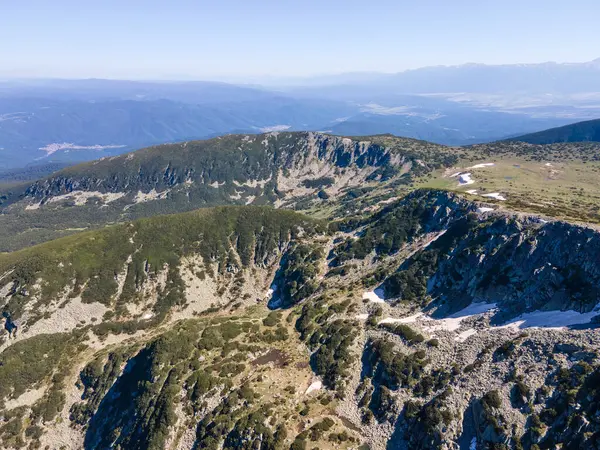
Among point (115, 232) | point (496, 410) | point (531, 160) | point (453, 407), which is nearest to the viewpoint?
point (496, 410)

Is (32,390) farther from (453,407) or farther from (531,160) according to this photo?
(531,160)

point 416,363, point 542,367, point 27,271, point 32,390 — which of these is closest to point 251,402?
point 416,363

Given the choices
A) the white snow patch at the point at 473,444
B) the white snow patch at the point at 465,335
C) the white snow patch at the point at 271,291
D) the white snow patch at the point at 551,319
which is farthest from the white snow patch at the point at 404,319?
the white snow patch at the point at 271,291

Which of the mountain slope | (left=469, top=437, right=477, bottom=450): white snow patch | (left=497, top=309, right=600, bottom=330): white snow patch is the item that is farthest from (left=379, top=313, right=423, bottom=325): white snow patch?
(left=469, top=437, right=477, bottom=450): white snow patch

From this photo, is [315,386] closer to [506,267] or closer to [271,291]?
[506,267]

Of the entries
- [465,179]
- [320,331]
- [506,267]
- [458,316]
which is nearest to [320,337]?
[320,331]

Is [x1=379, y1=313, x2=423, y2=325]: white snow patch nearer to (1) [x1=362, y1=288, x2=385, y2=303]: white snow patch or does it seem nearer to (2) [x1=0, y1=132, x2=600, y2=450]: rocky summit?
(2) [x1=0, y1=132, x2=600, y2=450]: rocky summit
